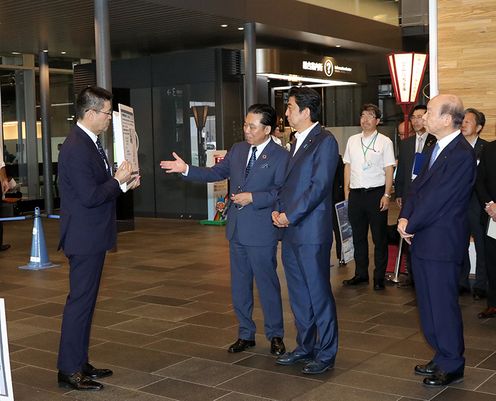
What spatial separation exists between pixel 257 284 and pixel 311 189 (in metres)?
0.93

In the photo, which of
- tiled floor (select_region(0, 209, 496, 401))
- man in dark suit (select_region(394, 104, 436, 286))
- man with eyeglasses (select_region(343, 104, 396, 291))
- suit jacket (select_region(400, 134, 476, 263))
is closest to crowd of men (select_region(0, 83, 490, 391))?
suit jacket (select_region(400, 134, 476, 263))

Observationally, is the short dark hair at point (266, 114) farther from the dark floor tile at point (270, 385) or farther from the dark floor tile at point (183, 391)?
the dark floor tile at point (183, 391)

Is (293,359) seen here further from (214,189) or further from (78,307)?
(214,189)

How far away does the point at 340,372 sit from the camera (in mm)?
4758

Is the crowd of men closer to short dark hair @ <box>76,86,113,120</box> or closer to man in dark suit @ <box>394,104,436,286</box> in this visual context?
short dark hair @ <box>76,86,113,120</box>

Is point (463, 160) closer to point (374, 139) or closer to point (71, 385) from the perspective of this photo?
point (71, 385)

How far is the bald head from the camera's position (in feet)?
14.4

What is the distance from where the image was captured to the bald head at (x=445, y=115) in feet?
14.4

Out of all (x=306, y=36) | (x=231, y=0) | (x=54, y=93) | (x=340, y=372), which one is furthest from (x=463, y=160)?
(x=54, y=93)

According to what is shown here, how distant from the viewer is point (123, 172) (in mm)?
4422

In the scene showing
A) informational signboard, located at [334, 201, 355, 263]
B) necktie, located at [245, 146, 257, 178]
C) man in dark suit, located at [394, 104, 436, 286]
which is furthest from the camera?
informational signboard, located at [334, 201, 355, 263]

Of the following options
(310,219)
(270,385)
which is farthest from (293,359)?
(310,219)

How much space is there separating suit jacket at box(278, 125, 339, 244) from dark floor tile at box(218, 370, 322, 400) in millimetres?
844

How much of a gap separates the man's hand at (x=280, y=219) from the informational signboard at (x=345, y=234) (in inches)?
135
